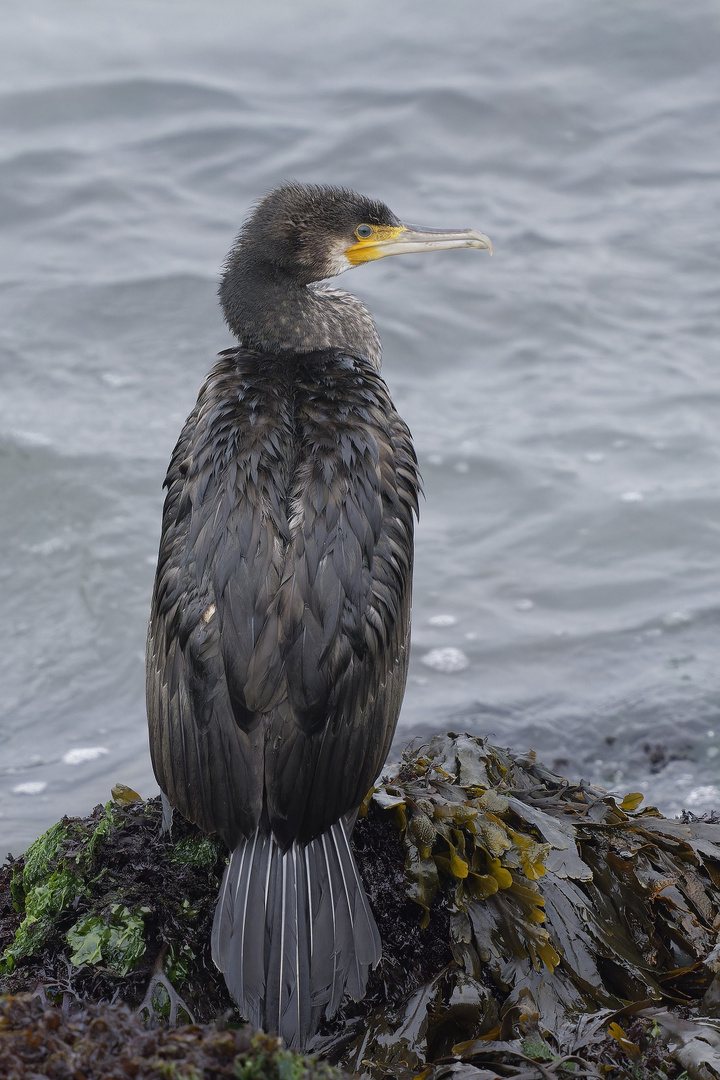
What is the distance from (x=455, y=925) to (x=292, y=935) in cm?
55

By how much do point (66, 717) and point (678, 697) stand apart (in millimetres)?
3147

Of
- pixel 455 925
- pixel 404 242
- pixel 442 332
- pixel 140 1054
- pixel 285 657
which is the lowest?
pixel 455 925

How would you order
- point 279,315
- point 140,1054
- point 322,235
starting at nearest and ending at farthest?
point 140,1054, point 279,315, point 322,235

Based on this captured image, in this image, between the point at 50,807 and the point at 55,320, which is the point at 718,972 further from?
the point at 55,320

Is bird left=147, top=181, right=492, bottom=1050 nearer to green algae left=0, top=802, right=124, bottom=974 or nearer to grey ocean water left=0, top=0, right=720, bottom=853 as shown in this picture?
green algae left=0, top=802, right=124, bottom=974

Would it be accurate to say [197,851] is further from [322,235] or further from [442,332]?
[442,332]

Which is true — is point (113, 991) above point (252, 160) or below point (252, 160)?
below

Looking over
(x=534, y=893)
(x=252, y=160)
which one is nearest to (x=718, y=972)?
(x=534, y=893)

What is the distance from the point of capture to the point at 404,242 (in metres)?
4.36

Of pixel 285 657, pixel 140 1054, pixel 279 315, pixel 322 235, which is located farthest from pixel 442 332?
pixel 140 1054

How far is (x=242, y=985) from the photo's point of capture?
2.53 m

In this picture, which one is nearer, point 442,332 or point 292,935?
point 292,935

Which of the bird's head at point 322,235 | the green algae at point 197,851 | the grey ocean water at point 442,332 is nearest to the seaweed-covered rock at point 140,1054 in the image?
the green algae at point 197,851

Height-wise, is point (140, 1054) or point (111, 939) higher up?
point (140, 1054)
